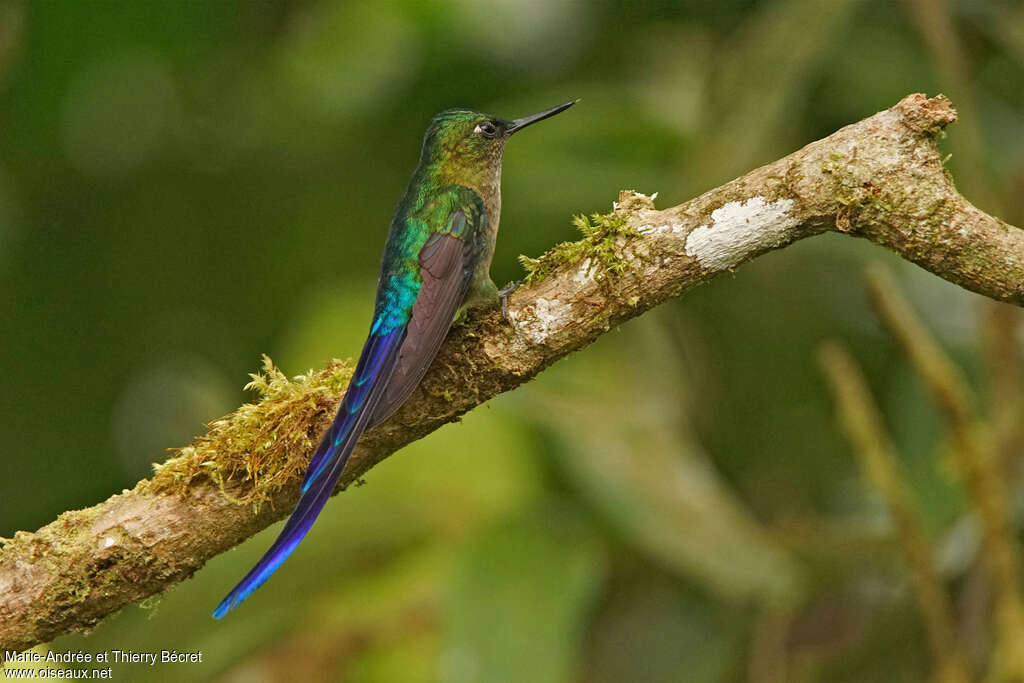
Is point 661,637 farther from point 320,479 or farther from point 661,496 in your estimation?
point 320,479

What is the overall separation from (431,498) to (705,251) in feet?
5.59

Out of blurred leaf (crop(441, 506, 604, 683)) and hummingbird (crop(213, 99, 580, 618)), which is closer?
hummingbird (crop(213, 99, 580, 618))

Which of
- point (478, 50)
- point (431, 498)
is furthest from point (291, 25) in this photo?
point (431, 498)

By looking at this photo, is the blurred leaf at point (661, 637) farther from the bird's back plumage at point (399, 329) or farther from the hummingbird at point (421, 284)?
the bird's back plumage at point (399, 329)

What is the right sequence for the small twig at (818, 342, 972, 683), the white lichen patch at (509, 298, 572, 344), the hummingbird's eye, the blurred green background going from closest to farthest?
the white lichen patch at (509, 298, 572, 344)
the small twig at (818, 342, 972, 683)
the hummingbird's eye
the blurred green background

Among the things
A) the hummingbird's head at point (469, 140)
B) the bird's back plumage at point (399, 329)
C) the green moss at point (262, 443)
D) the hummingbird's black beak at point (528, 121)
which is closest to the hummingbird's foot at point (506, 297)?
the bird's back plumage at point (399, 329)

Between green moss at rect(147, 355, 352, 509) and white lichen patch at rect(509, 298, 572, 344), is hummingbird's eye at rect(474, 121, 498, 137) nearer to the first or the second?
green moss at rect(147, 355, 352, 509)

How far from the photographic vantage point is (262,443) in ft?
7.36

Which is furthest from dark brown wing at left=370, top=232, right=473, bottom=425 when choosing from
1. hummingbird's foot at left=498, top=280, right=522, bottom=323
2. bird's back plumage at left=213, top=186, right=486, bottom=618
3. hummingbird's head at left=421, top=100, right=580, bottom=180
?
hummingbird's head at left=421, top=100, right=580, bottom=180

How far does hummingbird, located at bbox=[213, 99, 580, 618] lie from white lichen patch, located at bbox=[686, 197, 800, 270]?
41 centimetres

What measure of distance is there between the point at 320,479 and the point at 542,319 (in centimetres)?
49

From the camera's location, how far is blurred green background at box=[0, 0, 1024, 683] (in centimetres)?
337

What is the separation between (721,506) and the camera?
→ 346 centimetres

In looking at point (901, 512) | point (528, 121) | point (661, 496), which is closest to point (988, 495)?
point (901, 512)
